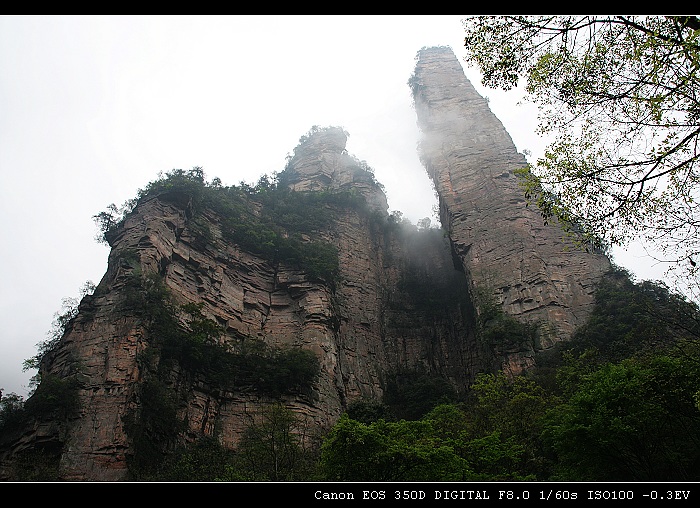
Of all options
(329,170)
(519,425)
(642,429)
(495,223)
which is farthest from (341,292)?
(642,429)

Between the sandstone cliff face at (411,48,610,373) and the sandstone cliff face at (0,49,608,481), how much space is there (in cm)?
10

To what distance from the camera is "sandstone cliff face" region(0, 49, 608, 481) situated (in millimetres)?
21344

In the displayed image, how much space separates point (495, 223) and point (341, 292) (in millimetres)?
12338

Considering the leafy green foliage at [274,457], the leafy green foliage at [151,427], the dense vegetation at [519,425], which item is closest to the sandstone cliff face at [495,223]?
the dense vegetation at [519,425]

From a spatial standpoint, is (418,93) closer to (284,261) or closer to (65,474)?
(284,261)

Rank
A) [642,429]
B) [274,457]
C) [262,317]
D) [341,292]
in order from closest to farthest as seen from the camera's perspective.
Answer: [642,429] < [274,457] < [262,317] < [341,292]

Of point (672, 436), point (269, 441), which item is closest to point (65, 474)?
point (269, 441)

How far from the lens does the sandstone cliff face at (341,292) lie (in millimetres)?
21344

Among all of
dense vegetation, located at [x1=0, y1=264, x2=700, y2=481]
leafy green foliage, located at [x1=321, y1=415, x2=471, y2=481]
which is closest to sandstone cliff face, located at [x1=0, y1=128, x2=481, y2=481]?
dense vegetation, located at [x1=0, y1=264, x2=700, y2=481]

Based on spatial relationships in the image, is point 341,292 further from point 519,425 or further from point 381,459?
point 381,459

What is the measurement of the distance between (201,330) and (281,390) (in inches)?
211

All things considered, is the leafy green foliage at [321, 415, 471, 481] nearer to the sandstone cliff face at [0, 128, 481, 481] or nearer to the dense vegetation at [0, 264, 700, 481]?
the dense vegetation at [0, 264, 700, 481]

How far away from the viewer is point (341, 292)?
36344mm

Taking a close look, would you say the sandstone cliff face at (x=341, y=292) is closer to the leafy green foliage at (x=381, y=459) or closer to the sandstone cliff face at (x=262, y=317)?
the sandstone cliff face at (x=262, y=317)
